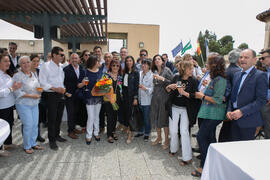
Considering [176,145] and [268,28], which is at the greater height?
[268,28]

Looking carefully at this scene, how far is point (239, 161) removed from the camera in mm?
1277

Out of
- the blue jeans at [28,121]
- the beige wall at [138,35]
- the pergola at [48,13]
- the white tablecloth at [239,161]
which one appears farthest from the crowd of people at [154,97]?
the beige wall at [138,35]

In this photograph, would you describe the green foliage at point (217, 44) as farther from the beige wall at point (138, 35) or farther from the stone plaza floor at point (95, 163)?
the stone plaza floor at point (95, 163)

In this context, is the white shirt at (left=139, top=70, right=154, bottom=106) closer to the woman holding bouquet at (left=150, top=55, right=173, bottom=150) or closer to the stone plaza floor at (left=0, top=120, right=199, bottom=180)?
the woman holding bouquet at (left=150, top=55, right=173, bottom=150)

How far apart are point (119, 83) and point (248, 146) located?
2926mm

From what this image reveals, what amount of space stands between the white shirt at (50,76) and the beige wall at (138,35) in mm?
15830

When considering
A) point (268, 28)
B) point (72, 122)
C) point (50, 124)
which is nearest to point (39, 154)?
point (50, 124)

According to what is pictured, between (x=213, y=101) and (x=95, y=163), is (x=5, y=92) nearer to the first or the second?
(x=95, y=163)

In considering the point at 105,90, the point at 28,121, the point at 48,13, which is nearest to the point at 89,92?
the point at 105,90

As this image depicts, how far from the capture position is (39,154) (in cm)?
341

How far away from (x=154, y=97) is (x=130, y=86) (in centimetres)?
60

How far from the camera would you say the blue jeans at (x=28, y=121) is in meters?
3.30

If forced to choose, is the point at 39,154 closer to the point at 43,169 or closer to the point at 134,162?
the point at 43,169

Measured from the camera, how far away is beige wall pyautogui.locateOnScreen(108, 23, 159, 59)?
62.1 feet
